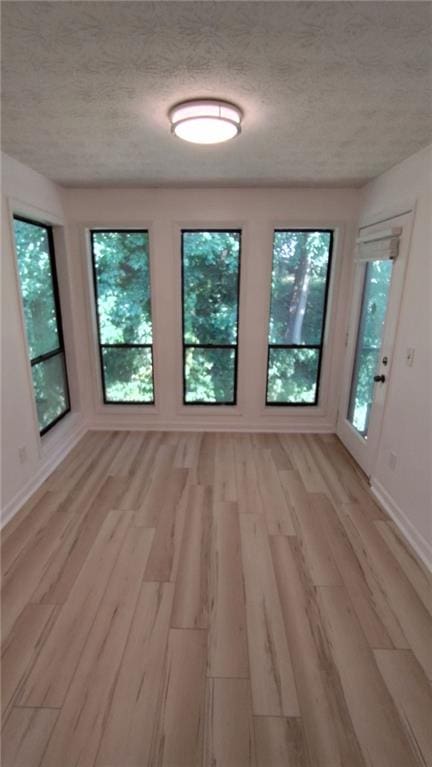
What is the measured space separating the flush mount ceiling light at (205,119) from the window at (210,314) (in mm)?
1682

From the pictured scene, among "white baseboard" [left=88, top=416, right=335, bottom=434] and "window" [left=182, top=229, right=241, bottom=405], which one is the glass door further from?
"window" [left=182, top=229, right=241, bottom=405]

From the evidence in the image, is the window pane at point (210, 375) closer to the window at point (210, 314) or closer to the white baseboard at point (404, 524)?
the window at point (210, 314)

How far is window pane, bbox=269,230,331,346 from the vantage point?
3.48 meters

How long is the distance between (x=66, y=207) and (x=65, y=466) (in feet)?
8.12

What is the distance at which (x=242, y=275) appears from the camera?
3471 mm

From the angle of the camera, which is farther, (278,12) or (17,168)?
(17,168)

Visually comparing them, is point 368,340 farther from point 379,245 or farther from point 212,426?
point 212,426

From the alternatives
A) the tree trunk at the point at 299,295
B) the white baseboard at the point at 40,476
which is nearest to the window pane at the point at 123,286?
the white baseboard at the point at 40,476

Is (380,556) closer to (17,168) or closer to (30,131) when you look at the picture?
(30,131)

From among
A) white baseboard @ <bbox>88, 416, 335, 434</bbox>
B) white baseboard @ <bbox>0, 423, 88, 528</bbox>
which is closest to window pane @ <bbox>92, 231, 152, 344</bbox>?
white baseboard @ <bbox>88, 416, 335, 434</bbox>

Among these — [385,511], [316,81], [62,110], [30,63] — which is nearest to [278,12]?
[316,81]

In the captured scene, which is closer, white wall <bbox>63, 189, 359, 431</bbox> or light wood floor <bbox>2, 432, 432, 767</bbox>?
light wood floor <bbox>2, 432, 432, 767</bbox>

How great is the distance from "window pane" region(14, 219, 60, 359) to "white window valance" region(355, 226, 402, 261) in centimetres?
282

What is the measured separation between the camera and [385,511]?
254cm
